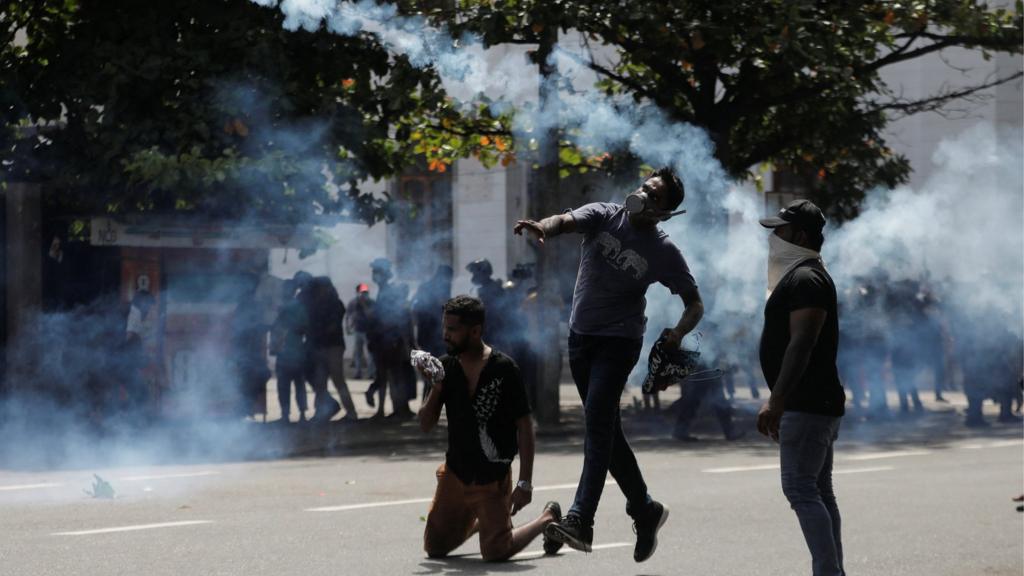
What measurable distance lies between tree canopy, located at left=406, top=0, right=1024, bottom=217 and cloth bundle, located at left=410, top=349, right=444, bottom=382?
251 inches

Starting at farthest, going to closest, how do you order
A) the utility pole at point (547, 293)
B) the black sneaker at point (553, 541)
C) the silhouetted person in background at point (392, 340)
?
the silhouetted person in background at point (392, 340)
the utility pole at point (547, 293)
the black sneaker at point (553, 541)

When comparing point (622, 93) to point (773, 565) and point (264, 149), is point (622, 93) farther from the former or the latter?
point (773, 565)

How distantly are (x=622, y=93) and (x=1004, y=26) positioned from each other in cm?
390

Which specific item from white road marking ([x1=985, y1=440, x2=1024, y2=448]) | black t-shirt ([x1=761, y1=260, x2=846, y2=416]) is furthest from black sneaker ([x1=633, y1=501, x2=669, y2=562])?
white road marking ([x1=985, y1=440, x2=1024, y2=448])

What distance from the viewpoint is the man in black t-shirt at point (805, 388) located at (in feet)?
18.8

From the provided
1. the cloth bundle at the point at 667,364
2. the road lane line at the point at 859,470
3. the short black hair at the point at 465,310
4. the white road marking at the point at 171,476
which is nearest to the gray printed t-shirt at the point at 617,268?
the cloth bundle at the point at 667,364

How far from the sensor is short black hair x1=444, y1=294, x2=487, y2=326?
7.25m

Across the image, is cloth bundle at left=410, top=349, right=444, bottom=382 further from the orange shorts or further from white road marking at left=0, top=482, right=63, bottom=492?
white road marking at left=0, top=482, right=63, bottom=492

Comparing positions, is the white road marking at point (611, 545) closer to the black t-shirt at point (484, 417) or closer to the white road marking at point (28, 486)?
the black t-shirt at point (484, 417)

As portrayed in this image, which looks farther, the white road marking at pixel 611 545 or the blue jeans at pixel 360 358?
the blue jeans at pixel 360 358

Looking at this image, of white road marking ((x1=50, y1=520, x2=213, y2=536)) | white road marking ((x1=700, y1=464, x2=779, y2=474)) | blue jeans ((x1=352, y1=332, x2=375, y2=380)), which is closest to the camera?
white road marking ((x1=50, y1=520, x2=213, y2=536))

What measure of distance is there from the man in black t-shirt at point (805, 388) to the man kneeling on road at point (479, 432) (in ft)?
5.42

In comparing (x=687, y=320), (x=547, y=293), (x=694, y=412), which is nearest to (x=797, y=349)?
(x=687, y=320)

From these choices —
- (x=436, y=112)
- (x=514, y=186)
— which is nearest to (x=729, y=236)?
(x=436, y=112)
